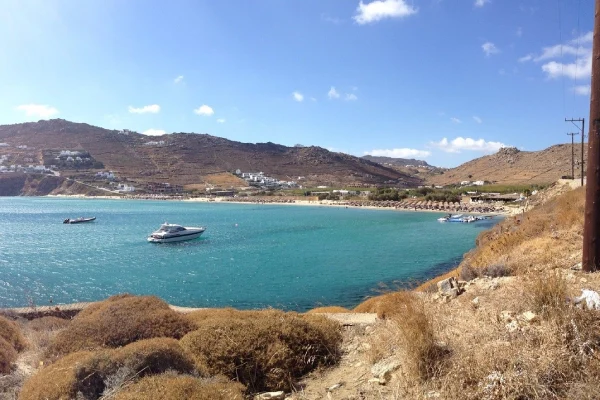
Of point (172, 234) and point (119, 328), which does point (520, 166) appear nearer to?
point (172, 234)

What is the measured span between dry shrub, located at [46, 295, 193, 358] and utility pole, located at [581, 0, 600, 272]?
690cm

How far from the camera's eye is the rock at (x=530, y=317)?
4.88 metres

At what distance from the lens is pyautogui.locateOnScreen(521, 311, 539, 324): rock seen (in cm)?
488

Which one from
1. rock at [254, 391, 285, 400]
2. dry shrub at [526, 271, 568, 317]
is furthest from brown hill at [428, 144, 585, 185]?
rock at [254, 391, 285, 400]

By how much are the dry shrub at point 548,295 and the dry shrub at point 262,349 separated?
3.06 metres

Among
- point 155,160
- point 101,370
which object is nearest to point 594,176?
point 101,370

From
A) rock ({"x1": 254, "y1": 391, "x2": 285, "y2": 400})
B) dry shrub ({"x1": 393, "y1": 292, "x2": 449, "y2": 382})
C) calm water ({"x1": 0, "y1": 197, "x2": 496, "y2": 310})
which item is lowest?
calm water ({"x1": 0, "y1": 197, "x2": 496, "y2": 310})

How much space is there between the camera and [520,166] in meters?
146

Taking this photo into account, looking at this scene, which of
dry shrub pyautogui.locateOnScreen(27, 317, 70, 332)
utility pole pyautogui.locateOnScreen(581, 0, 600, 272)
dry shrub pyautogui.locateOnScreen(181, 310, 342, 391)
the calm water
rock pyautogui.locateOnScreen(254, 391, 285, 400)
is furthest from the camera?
the calm water

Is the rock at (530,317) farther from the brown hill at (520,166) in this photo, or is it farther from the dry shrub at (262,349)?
the brown hill at (520,166)

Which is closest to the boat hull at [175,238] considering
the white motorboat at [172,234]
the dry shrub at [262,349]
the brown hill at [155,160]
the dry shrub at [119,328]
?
the white motorboat at [172,234]

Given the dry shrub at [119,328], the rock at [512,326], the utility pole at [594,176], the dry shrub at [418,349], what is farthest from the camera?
the utility pole at [594,176]

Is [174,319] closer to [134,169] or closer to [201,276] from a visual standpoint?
[201,276]

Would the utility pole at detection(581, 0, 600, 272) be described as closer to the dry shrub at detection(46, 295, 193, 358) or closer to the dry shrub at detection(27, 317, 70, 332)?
the dry shrub at detection(46, 295, 193, 358)
